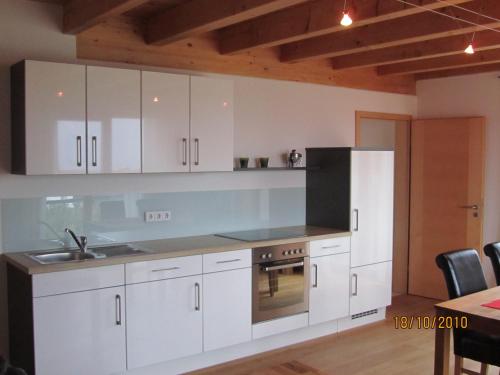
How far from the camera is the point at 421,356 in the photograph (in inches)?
165

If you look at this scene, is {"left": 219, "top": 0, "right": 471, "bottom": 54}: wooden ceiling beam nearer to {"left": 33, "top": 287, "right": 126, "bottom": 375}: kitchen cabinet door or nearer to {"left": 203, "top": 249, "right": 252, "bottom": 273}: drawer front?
{"left": 203, "top": 249, "right": 252, "bottom": 273}: drawer front

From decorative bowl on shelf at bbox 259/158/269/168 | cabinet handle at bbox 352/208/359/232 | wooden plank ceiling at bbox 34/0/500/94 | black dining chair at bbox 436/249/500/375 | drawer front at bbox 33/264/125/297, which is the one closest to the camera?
black dining chair at bbox 436/249/500/375

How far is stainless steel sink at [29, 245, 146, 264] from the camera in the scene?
3.47 m

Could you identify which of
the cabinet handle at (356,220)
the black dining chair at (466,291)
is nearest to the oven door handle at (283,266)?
the cabinet handle at (356,220)

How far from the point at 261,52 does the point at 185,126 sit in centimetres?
122

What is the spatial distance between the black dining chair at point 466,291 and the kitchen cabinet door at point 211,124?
1.73 metres

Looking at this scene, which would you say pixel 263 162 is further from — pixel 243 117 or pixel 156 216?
pixel 156 216

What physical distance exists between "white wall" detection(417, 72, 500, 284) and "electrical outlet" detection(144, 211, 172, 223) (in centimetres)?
333

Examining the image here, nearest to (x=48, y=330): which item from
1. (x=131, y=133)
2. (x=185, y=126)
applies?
(x=131, y=133)

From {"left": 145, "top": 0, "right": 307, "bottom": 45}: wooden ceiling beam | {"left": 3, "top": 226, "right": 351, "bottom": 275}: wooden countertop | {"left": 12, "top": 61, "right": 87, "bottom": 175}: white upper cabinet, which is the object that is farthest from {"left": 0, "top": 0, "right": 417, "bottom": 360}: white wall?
{"left": 145, "top": 0, "right": 307, "bottom": 45}: wooden ceiling beam

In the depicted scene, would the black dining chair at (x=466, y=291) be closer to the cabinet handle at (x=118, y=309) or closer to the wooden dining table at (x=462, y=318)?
the wooden dining table at (x=462, y=318)

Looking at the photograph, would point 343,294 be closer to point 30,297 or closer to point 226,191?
point 226,191

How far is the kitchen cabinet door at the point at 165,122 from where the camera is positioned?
3.71 meters

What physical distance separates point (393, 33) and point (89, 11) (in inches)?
82.6
